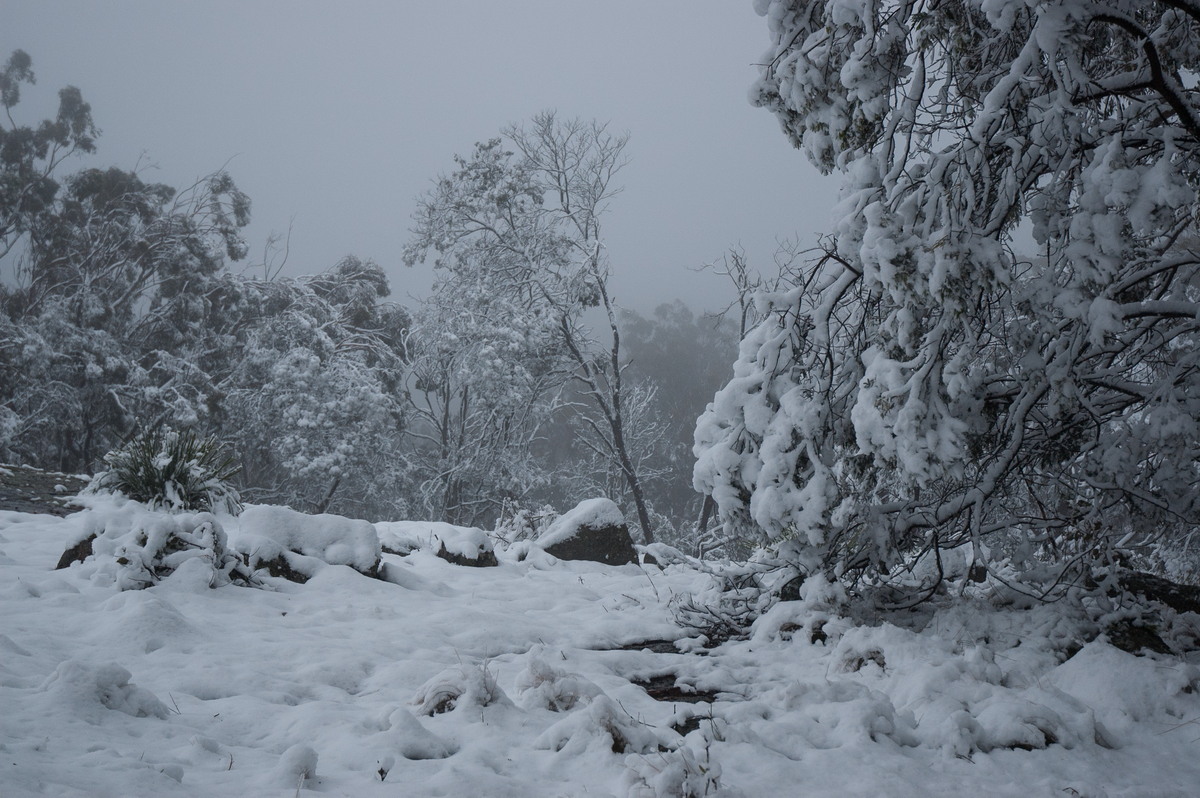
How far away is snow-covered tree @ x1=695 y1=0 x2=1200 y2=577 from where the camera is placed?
2.64 metres

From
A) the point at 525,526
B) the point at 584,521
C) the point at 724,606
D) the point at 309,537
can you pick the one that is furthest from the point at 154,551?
the point at 525,526

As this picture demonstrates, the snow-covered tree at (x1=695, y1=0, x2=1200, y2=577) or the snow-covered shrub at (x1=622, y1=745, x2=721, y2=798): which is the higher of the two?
the snow-covered tree at (x1=695, y1=0, x2=1200, y2=577)

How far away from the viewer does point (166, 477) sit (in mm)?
6457

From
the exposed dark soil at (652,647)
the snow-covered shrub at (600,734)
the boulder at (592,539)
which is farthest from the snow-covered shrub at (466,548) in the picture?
the snow-covered shrub at (600,734)

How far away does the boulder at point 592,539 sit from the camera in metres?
7.32

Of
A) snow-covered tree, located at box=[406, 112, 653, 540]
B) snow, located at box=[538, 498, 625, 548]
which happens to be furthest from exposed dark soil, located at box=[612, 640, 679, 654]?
snow-covered tree, located at box=[406, 112, 653, 540]

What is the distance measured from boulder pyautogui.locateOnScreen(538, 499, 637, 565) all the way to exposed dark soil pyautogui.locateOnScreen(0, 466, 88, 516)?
501 centimetres

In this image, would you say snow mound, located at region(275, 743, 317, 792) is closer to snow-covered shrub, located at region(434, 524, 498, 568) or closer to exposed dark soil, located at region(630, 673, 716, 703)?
exposed dark soil, located at region(630, 673, 716, 703)

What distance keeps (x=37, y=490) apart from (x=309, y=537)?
4973mm

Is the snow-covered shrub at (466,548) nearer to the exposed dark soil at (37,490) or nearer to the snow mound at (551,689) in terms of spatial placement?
the snow mound at (551,689)

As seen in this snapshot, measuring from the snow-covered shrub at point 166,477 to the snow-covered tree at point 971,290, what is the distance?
531cm

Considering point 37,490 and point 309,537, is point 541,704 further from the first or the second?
point 37,490

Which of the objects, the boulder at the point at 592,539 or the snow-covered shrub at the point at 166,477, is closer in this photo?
the snow-covered shrub at the point at 166,477

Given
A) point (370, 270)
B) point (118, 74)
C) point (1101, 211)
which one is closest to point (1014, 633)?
point (1101, 211)
